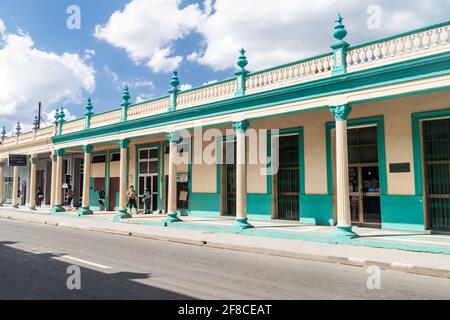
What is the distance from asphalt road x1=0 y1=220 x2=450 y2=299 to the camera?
5.75 meters

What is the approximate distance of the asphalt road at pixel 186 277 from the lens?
575 cm

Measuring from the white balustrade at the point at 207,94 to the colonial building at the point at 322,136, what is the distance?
45mm

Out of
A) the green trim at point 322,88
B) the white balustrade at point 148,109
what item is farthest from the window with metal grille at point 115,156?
the green trim at point 322,88

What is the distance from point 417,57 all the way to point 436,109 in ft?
9.46

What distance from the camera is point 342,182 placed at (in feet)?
35.8

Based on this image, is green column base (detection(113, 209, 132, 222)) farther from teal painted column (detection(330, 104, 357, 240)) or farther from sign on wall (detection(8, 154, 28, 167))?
sign on wall (detection(8, 154, 28, 167))

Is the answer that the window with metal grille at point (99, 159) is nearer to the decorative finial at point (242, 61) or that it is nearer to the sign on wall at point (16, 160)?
the sign on wall at point (16, 160)

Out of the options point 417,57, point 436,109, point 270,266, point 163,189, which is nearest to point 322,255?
point 270,266

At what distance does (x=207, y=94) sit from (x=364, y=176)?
6.75 meters

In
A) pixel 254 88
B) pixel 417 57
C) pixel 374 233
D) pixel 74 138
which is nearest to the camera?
pixel 417 57

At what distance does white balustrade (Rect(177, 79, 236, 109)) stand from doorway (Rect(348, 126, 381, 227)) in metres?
4.77

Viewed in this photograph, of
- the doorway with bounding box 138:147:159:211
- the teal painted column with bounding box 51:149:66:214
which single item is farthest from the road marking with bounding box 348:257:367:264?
A: the teal painted column with bounding box 51:149:66:214
